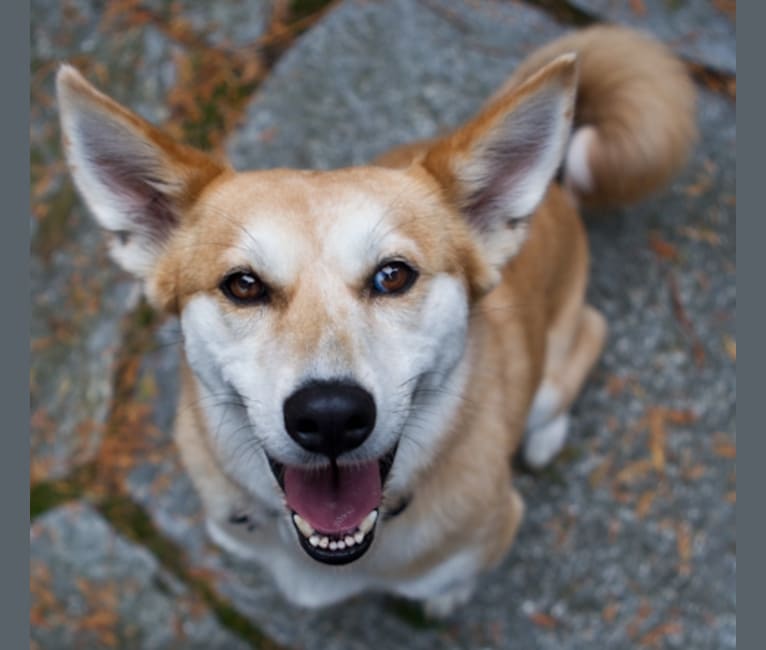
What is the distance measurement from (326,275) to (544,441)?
5.83ft

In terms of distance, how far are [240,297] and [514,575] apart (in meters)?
1.91

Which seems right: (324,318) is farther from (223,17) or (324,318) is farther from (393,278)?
(223,17)

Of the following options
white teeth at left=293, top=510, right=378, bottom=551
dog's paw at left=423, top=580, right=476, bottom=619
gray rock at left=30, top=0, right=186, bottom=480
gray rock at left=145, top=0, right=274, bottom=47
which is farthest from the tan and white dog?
gray rock at left=145, top=0, right=274, bottom=47

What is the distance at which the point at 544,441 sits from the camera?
3531 mm

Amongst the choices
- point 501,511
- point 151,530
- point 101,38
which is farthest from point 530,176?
point 101,38

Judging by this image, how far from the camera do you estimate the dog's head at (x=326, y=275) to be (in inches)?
77.3

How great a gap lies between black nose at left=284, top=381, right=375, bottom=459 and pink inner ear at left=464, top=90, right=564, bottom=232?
0.70m

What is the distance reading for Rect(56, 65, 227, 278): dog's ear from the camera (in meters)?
2.08

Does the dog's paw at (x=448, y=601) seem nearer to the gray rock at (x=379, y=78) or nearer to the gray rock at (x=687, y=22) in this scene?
the gray rock at (x=379, y=78)

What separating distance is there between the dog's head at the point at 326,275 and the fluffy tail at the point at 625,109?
1.08 m

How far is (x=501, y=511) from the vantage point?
9.22ft

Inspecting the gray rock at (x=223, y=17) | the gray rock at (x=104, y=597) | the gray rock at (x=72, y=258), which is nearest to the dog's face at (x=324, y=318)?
the gray rock at (x=104, y=597)

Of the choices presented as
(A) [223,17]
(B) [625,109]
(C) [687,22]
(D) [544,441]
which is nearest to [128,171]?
(B) [625,109]

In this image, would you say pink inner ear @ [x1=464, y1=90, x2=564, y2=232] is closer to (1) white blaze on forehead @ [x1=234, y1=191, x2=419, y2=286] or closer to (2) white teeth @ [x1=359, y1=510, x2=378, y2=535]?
(1) white blaze on forehead @ [x1=234, y1=191, x2=419, y2=286]
